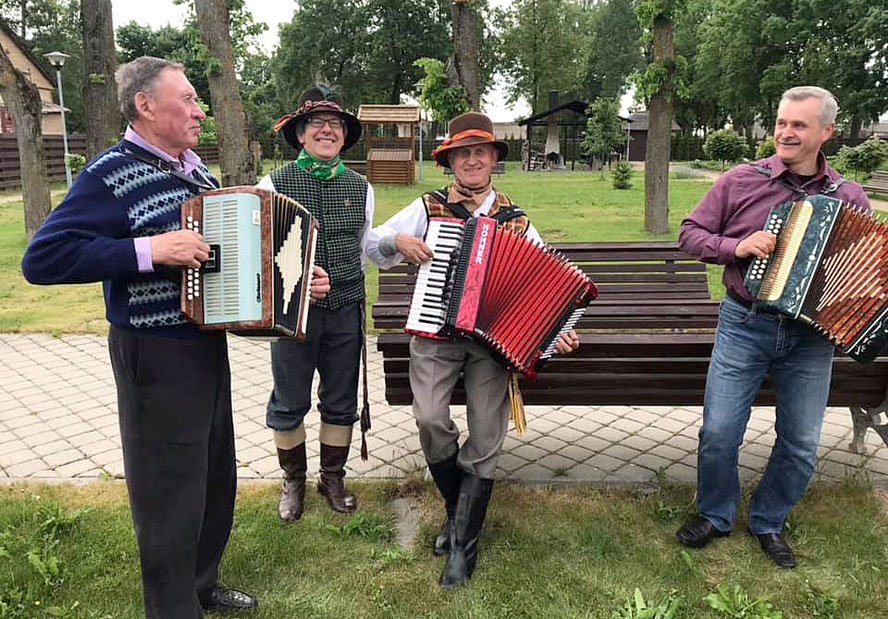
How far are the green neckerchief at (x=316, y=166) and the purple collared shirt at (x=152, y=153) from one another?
2.55ft

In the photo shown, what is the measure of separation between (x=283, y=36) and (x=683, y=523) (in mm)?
53510

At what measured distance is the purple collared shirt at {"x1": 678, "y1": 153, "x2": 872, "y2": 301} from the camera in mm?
3242

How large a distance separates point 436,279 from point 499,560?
1453 millimetres

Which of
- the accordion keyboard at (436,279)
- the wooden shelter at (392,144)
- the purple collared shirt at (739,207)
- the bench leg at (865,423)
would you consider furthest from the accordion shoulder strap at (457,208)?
the wooden shelter at (392,144)

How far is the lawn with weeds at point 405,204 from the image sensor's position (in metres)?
8.12

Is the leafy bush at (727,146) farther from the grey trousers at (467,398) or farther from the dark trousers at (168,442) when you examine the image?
the dark trousers at (168,442)

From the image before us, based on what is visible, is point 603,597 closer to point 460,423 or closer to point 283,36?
point 460,423

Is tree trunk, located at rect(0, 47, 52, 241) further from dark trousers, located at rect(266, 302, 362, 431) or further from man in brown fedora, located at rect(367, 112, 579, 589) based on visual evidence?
man in brown fedora, located at rect(367, 112, 579, 589)

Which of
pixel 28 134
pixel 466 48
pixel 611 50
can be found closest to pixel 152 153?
pixel 466 48

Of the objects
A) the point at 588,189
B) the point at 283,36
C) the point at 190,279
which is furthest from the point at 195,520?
the point at 283,36

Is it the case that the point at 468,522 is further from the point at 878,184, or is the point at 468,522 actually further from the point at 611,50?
the point at 611,50

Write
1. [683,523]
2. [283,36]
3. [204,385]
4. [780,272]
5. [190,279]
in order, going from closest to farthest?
[190,279]
[204,385]
[780,272]
[683,523]
[283,36]

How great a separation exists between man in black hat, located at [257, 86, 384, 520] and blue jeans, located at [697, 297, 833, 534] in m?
1.87

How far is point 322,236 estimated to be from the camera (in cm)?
349
